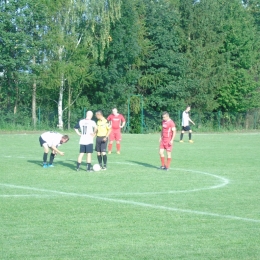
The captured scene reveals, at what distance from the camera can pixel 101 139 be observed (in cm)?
1927

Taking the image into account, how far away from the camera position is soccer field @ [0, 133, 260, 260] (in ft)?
28.5

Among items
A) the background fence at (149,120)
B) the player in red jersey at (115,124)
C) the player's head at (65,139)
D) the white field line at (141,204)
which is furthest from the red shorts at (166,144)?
the background fence at (149,120)

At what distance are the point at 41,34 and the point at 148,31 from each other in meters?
11.0

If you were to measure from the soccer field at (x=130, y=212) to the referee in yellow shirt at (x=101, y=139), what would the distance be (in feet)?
1.71

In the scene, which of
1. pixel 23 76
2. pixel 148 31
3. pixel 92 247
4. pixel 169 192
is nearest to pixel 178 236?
pixel 92 247

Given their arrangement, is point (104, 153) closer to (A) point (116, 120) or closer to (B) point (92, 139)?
(B) point (92, 139)

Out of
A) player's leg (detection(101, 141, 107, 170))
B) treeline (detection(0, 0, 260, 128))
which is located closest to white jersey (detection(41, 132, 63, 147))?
player's leg (detection(101, 141, 107, 170))

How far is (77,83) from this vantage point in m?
53.4

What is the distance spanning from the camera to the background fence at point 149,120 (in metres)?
49.0

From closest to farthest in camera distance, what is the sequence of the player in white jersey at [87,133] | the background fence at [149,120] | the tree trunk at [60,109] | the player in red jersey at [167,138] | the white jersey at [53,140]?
the player in white jersey at [87,133] < the white jersey at [53,140] < the player in red jersey at [167,138] < the background fence at [149,120] < the tree trunk at [60,109]

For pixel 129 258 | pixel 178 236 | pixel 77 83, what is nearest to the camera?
pixel 129 258

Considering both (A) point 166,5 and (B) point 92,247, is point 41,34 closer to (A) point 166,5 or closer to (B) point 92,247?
(A) point 166,5

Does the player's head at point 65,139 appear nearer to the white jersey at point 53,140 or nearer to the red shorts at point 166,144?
the white jersey at point 53,140

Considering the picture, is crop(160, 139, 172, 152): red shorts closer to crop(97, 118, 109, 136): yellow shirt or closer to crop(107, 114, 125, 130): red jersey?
crop(97, 118, 109, 136): yellow shirt
